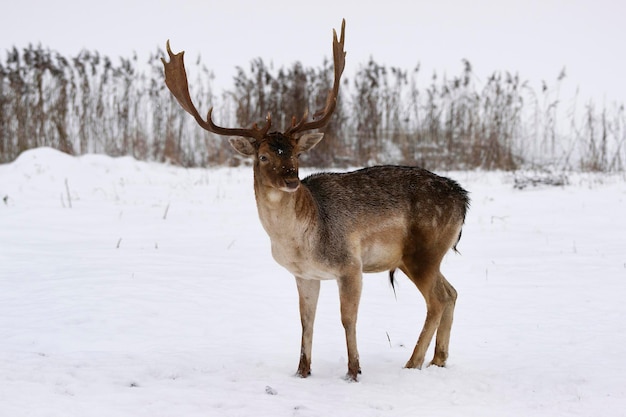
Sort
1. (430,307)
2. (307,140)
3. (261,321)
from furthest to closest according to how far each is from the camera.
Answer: (261,321) < (430,307) < (307,140)

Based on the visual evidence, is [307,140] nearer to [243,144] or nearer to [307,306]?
[243,144]

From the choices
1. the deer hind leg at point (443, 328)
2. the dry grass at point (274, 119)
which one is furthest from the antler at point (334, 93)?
the dry grass at point (274, 119)

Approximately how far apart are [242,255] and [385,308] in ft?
8.48

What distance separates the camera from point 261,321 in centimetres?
595

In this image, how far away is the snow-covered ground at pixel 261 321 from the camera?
395 centimetres

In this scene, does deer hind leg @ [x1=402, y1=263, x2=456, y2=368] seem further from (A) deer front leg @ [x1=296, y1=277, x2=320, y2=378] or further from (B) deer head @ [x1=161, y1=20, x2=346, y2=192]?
(B) deer head @ [x1=161, y1=20, x2=346, y2=192]

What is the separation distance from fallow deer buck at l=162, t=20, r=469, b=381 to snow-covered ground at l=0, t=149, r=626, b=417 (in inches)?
17.6

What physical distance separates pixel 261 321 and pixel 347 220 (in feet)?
5.24

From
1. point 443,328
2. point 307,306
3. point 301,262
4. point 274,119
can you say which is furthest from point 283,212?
point 274,119

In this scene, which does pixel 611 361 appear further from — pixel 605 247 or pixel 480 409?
pixel 605 247

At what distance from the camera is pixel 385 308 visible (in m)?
6.56

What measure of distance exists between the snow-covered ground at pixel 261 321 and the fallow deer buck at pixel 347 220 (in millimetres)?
447

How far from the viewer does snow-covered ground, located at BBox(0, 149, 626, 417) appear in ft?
13.0

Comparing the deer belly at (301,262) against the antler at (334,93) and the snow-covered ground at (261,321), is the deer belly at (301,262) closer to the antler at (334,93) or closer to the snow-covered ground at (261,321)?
the snow-covered ground at (261,321)
